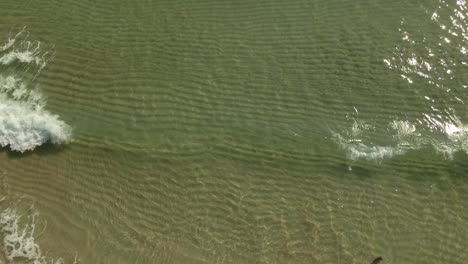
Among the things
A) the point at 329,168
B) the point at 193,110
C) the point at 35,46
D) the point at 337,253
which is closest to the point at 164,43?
the point at 193,110

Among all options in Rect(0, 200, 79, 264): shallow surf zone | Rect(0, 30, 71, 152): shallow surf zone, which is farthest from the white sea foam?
Rect(0, 200, 79, 264): shallow surf zone

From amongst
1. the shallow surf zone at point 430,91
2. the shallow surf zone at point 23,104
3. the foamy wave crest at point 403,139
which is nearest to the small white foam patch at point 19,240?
the shallow surf zone at point 23,104

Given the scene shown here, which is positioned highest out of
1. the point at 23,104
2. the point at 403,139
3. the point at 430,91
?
the point at 430,91

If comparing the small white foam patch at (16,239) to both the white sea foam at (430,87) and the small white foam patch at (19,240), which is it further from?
the white sea foam at (430,87)

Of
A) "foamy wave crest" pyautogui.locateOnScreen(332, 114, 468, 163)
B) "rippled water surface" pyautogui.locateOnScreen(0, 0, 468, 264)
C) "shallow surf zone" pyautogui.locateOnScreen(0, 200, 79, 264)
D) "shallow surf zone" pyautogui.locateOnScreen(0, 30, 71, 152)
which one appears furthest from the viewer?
"foamy wave crest" pyautogui.locateOnScreen(332, 114, 468, 163)

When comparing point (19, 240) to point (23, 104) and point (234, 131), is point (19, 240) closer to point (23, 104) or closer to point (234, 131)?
point (23, 104)

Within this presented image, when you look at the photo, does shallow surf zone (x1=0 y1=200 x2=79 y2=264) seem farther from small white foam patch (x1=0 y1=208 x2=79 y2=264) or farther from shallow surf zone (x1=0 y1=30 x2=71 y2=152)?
shallow surf zone (x1=0 y1=30 x2=71 y2=152)

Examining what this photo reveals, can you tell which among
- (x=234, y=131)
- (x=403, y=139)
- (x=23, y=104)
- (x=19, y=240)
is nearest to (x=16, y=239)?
(x=19, y=240)
